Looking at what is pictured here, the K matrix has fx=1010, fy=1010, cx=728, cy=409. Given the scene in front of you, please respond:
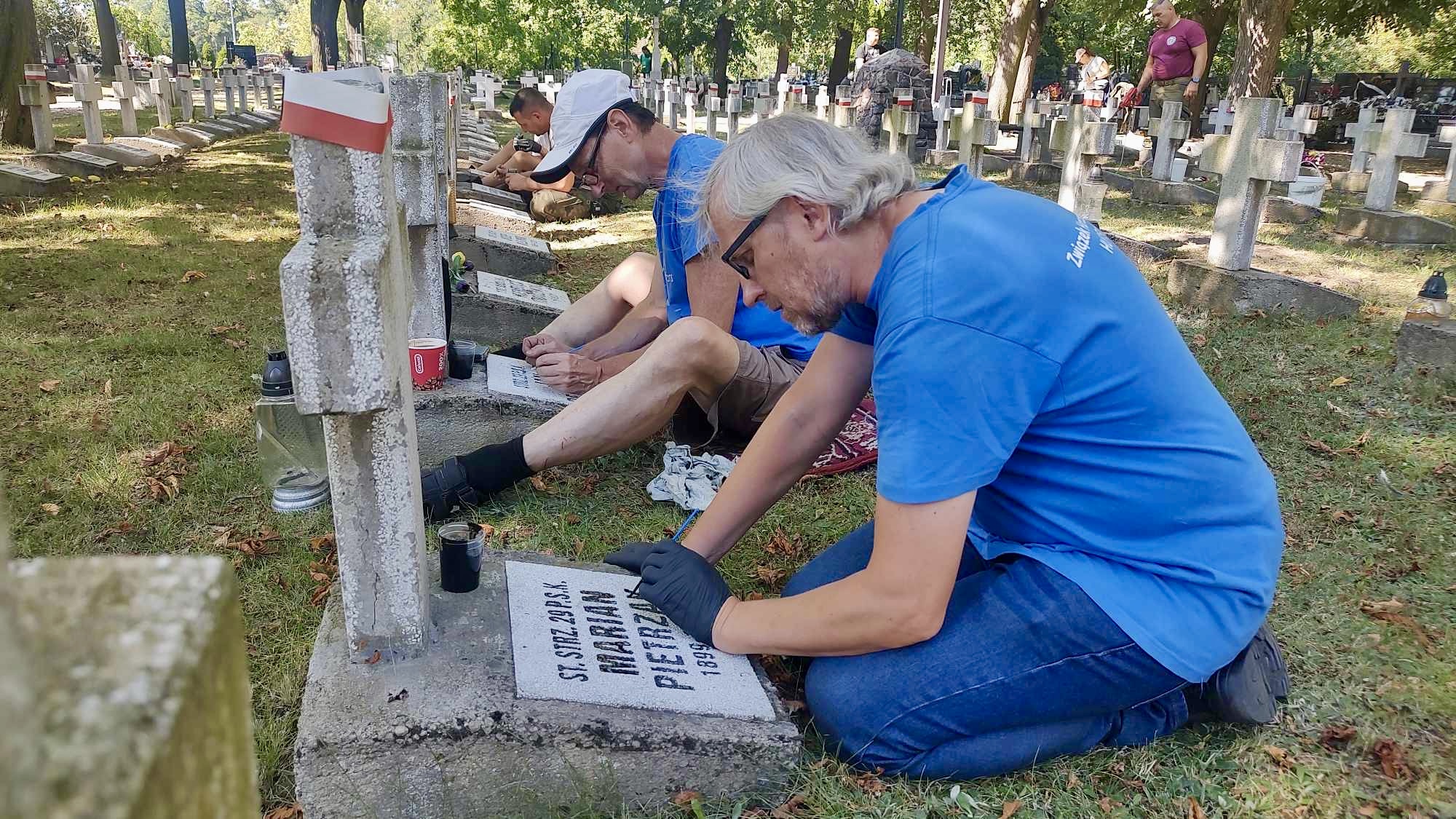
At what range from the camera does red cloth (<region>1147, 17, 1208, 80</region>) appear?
1230 centimetres

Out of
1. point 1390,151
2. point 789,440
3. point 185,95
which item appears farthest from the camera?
point 185,95

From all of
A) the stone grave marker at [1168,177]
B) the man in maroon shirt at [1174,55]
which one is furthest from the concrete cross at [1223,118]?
the stone grave marker at [1168,177]

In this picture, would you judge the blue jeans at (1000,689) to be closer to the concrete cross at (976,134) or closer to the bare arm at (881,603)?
the bare arm at (881,603)

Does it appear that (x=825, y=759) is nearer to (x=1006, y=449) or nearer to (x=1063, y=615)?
(x=1063, y=615)

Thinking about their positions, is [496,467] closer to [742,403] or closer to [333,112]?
[742,403]

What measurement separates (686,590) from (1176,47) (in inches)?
491

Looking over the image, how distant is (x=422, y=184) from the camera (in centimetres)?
389

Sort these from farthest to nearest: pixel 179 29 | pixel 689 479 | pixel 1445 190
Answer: pixel 179 29, pixel 1445 190, pixel 689 479

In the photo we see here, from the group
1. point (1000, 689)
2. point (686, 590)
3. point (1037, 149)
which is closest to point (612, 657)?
point (686, 590)

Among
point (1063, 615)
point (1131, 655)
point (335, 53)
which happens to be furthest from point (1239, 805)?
point (335, 53)

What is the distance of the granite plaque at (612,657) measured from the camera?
2.15m

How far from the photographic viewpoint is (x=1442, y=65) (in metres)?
30.2

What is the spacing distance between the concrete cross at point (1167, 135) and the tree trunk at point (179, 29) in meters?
34.9

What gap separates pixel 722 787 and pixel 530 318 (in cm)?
353
